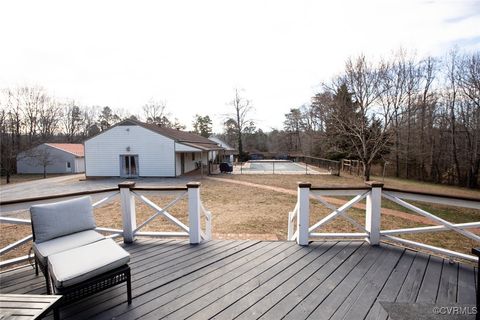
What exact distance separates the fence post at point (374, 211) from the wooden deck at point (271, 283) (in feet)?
0.53

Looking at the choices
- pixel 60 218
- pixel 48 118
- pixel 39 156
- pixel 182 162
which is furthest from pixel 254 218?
pixel 48 118

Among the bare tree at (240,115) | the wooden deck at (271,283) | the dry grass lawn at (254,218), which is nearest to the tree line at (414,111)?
the dry grass lawn at (254,218)

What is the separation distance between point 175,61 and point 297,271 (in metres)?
7.36

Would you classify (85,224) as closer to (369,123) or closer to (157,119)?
(369,123)

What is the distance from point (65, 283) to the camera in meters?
1.94

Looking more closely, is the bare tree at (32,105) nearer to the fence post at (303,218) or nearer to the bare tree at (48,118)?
the bare tree at (48,118)

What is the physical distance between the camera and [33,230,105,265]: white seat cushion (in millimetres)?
2362

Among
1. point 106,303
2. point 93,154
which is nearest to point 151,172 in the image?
point 93,154

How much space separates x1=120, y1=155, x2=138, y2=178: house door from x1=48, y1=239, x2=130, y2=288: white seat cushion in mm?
17195

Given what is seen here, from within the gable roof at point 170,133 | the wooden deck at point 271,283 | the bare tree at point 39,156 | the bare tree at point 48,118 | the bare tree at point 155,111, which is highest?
the bare tree at point 155,111

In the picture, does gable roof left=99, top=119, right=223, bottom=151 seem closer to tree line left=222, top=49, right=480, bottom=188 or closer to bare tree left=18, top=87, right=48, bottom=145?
tree line left=222, top=49, right=480, bottom=188

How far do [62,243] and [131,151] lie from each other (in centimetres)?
1703

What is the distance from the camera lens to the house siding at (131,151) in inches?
709

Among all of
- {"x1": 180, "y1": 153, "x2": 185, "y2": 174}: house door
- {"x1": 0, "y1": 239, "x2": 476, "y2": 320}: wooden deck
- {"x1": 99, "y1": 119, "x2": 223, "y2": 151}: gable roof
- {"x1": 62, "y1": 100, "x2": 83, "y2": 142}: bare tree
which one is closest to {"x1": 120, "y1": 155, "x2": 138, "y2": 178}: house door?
{"x1": 99, "y1": 119, "x2": 223, "y2": 151}: gable roof
